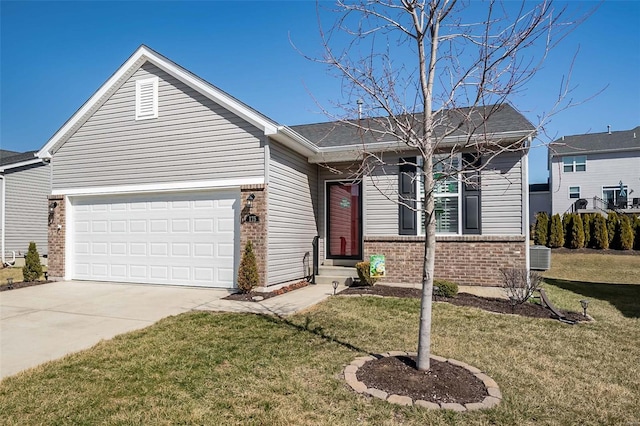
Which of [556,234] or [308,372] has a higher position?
[556,234]

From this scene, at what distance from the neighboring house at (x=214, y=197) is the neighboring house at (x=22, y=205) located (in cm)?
797

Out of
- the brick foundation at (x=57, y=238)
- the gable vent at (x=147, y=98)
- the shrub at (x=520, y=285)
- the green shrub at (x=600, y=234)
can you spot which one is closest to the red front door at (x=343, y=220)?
the shrub at (x=520, y=285)

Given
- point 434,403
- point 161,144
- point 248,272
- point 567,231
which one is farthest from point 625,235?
point 161,144

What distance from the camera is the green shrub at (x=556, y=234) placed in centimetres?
1897

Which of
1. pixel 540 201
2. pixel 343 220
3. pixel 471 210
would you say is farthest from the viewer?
pixel 540 201

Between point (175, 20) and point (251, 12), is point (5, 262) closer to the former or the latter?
point (175, 20)

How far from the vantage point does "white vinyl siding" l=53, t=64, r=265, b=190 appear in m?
9.06

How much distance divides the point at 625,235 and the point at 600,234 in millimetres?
931

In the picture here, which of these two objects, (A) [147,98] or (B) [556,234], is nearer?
(A) [147,98]

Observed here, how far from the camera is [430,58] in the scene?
3883mm

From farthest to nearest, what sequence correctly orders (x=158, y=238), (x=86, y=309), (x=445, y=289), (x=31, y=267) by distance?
(x=31, y=267) < (x=158, y=238) < (x=445, y=289) < (x=86, y=309)

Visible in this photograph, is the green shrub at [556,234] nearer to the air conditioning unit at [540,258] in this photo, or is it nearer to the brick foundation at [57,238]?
the air conditioning unit at [540,258]

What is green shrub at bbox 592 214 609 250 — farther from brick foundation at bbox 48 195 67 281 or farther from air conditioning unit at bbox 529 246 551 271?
brick foundation at bbox 48 195 67 281

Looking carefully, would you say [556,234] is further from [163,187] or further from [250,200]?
[163,187]
